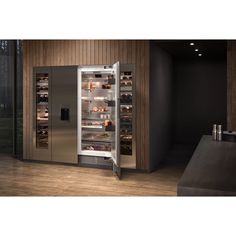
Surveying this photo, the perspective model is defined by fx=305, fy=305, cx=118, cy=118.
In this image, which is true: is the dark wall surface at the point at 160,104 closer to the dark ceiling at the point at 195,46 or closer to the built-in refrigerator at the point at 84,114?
the dark ceiling at the point at 195,46

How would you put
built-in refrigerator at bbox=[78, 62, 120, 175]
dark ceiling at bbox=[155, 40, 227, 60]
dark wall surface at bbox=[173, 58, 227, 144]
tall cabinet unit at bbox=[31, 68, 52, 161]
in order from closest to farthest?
dark ceiling at bbox=[155, 40, 227, 60], built-in refrigerator at bbox=[78, 62, 120, 175], tall cabinet unit at bbox=[31, 68, 52, 161], dark wall surface at bbox=[173, 58, 227, 144]

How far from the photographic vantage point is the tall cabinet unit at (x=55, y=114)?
253 inches

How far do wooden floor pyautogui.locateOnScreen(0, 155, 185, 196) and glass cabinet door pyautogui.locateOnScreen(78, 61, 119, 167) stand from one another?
496mm

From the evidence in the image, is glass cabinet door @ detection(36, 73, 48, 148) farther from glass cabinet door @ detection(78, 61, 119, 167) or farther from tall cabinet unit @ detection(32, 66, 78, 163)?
glass cabinet door @ detection(78, 61, 119, 167)

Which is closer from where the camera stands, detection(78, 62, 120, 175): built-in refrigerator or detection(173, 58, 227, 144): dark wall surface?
detection(78, 62, 120, 175): built-in refrigerator

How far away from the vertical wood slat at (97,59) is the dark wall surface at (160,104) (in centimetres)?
18

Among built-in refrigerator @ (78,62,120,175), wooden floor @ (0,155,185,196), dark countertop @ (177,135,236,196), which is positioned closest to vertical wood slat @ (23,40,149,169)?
built-in refrigerator @ (78,62,120,175)

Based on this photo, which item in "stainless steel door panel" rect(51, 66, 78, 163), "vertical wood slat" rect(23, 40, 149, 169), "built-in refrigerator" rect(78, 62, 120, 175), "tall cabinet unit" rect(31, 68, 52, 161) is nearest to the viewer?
"vertical wood slat" rect(23, 40, 149, 169)

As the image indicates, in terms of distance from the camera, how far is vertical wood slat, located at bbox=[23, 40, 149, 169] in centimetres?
592

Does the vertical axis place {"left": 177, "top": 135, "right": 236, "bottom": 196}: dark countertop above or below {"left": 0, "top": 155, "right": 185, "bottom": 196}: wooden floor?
above

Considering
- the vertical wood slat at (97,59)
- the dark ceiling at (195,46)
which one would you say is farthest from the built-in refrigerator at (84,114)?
the dark ceiling at (195,46)

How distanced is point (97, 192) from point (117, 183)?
608mm
